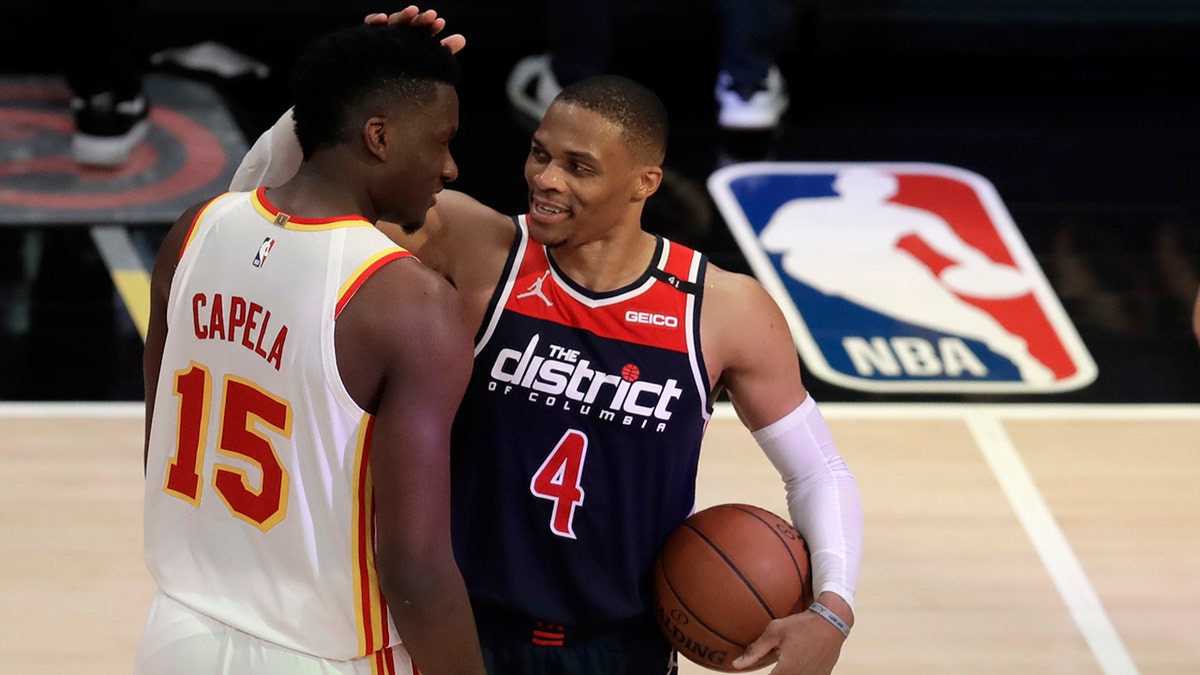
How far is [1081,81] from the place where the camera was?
338 inches

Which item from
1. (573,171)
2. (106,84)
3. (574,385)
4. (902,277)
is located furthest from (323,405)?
(106,84)

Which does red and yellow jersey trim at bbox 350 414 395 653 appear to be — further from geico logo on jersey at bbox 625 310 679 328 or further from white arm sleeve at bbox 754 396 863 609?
white arm sleeve at bbox 754 396 863 609

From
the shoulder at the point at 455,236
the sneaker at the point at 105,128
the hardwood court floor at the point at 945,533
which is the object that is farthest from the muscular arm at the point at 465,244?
the sneaker at the point at 105,128

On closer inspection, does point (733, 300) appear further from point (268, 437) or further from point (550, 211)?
point (268, 437)

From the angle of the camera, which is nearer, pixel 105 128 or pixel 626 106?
pixel 626 106

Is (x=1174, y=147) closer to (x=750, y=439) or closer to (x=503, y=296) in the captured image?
(x=750, y=439)

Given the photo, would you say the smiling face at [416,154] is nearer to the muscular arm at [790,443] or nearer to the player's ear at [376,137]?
the player's ear at [376,137]

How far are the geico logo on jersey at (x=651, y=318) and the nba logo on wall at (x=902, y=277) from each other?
9.04 ft

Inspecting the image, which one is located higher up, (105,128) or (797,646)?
(797,646)

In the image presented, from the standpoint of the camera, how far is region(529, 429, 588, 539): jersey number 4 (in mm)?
2846

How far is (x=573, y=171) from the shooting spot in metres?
2.83

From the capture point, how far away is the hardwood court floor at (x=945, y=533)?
412 cm

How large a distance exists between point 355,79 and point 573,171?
1.84 feet

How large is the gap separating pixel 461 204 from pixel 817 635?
1.03m
